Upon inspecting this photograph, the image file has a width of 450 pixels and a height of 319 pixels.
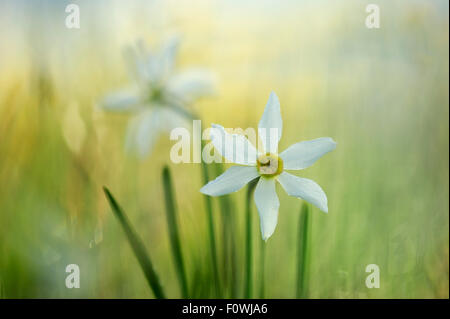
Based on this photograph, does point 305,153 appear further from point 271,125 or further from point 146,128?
point 146,128

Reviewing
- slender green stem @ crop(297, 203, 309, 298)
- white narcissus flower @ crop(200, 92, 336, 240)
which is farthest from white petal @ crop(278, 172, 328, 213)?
slender green stem @ crop(297, 203, 309, 298)

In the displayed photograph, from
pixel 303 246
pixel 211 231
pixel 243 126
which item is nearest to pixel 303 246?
pixel 303 246

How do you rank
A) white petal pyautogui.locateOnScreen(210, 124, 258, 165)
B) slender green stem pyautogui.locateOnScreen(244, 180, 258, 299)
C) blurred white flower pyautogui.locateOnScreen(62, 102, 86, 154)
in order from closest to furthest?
white petal pyautogui.locateOnScreen(210, 124, 258, 165) → slender green stem pyautogui.locateOnScreen(244, 180, 258, 299) → blurred white flower pyautogui.locateOnScreen(62, 102, 86, 154)

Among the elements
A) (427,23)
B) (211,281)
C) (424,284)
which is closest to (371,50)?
(427,23)

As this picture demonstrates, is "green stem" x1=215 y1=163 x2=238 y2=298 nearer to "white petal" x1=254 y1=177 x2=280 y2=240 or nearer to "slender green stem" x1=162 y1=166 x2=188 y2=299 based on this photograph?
"slender green stem" x1=162 y1=166 x2=188 y2=299

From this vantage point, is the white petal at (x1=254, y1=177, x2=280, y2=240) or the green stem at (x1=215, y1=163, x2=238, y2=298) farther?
the green stem at (x1=215, y1=163, x2=238, y2=298)

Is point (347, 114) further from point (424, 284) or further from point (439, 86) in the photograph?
point (424, 284)
